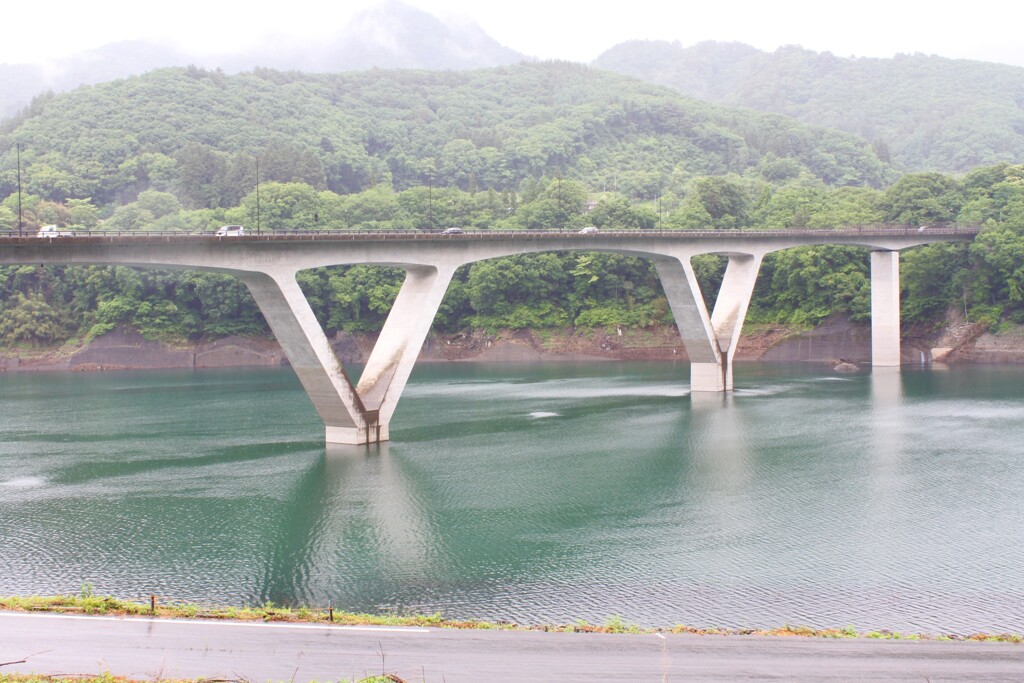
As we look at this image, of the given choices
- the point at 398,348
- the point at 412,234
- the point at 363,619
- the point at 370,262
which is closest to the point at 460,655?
the point at 363,619

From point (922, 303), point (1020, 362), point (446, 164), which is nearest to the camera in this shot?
point (1020, 362)

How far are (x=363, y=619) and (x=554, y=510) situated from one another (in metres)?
14.3

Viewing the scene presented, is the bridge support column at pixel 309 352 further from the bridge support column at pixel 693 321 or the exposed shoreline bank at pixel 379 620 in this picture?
the bridge support column at pixel 693 321

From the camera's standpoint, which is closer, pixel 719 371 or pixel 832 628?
pixel 832 628

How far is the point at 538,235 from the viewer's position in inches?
2340

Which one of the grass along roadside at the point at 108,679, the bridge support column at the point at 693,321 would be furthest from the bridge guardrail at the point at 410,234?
the grass along roadside at the point at 108,679

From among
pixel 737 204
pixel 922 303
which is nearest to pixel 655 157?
pixel 737 204

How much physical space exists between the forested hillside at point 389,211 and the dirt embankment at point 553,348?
141 cm

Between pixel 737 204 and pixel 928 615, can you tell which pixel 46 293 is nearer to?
pixel 737 204

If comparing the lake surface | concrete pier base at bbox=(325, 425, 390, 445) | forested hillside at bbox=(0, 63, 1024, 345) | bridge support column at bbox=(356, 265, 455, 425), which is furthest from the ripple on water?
forested hillside at bbox=(0, 63, 1024, 345)

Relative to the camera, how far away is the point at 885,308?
87.7 m

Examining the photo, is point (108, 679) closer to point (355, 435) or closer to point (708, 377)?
point (355, 435)

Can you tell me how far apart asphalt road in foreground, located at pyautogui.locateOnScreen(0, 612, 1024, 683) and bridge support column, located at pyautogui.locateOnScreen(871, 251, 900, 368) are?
2806 inches

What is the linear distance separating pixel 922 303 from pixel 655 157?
297 feet
